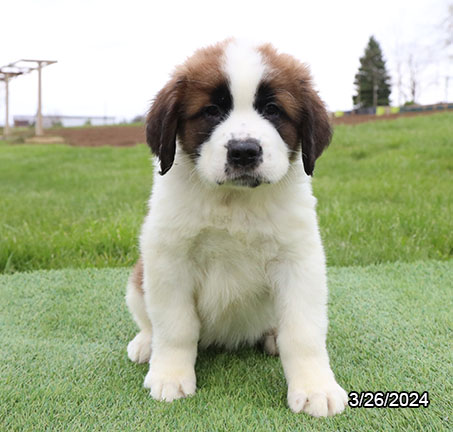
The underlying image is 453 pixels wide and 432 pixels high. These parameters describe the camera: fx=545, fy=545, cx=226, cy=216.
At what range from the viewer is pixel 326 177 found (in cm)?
986

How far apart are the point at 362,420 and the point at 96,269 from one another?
2909 millimetres

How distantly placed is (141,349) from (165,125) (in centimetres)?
118

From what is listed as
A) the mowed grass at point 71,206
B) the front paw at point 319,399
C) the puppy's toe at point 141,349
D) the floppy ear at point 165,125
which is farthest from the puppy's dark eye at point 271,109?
the mowed grass at point 71,206

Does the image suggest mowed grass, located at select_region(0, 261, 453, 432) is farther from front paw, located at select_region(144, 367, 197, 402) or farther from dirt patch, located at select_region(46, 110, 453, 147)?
dirt patch, located at select_region(46, 110, 453, 147)

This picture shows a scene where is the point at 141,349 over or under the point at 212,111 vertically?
under

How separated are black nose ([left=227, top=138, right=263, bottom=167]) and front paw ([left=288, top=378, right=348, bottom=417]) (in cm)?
98

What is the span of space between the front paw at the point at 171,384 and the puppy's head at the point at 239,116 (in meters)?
0.90

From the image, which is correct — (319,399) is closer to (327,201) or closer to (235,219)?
(235,219)

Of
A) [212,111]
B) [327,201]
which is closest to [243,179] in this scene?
[212,111]

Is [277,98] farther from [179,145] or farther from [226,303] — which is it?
[226,303]

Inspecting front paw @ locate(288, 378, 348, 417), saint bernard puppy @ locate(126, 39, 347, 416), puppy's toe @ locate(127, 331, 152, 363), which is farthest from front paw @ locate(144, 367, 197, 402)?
front paw @ locate(288, 378, 348, 417)

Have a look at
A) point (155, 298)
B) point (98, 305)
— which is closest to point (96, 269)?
point (98, 305)

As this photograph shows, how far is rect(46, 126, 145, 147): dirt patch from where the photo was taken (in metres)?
20.1

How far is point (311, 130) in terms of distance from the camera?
2.43 metres
